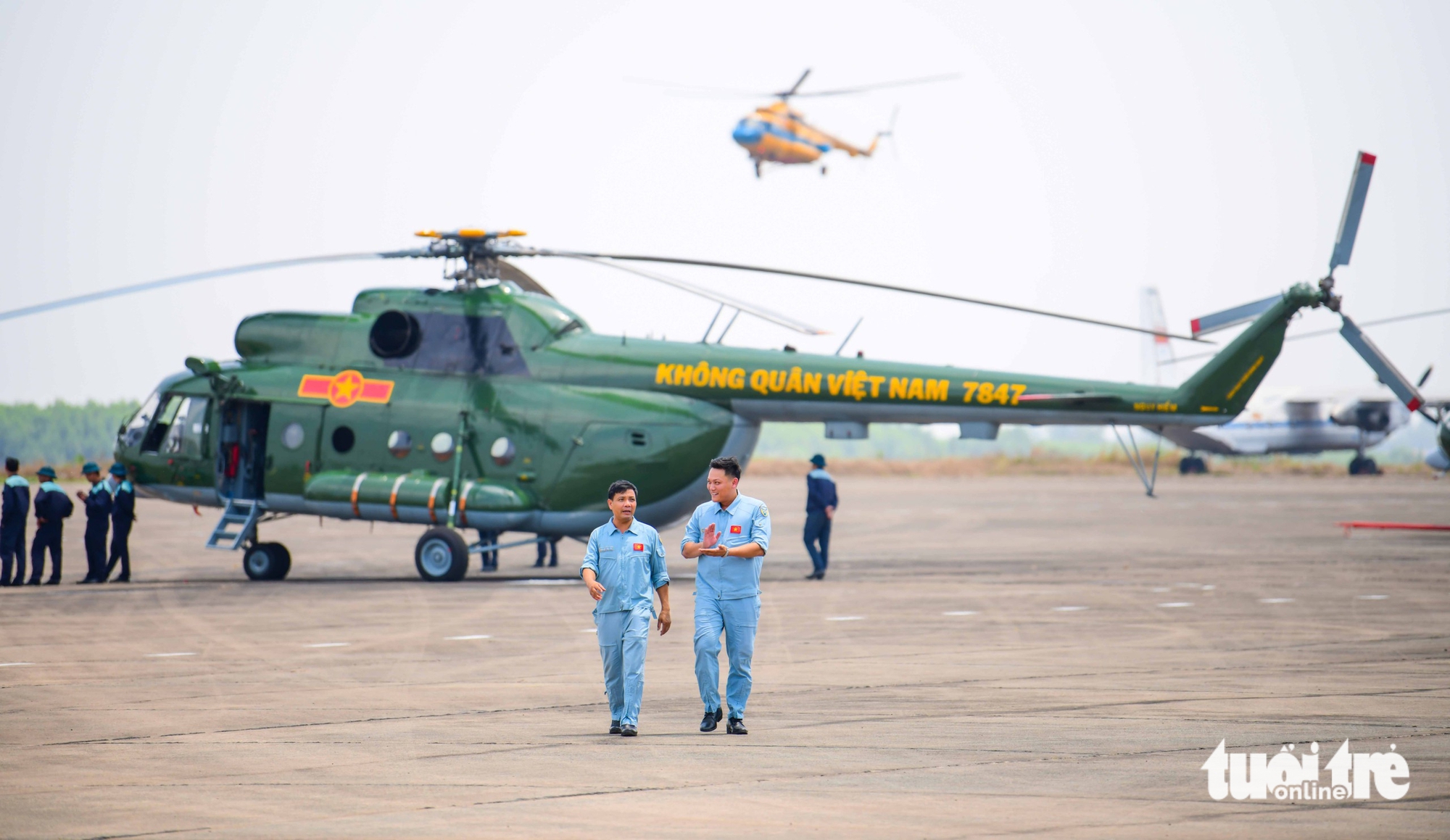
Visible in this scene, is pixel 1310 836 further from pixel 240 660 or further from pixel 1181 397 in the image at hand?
pixel 1181 397

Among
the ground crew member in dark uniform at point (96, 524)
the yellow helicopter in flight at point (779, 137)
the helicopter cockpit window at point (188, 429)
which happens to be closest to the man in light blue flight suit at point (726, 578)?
the ground crew member in dark uniform at point (96, 524)

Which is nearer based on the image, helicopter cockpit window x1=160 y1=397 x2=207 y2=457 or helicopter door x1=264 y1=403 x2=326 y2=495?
helicopter door x1=264 y1=403 x2=326 y2=495

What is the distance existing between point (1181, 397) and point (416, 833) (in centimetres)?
1646

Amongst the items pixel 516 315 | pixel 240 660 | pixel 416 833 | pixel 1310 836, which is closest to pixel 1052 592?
pixel 516 315

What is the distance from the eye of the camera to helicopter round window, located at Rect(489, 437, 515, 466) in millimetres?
20391

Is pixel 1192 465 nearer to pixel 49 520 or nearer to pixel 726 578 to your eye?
pixel 49 520

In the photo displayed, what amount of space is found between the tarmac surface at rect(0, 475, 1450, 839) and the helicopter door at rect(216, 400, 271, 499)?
56.7 inches

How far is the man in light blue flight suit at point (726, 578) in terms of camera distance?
9102 mm

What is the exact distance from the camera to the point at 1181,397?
20.5m

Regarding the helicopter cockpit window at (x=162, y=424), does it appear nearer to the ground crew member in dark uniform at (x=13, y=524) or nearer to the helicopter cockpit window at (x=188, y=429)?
the helicopter cockpit window at (x=188, y=429)

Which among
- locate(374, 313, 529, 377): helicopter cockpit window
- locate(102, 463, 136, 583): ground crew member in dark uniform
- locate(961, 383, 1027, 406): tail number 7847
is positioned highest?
locate(374, 313, 529, 377): helicopter cockpit window

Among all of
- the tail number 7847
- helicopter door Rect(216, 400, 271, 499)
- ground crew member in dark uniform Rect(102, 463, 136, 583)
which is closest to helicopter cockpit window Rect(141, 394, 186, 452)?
helicopter door Rect(216, 400, 271, 499)

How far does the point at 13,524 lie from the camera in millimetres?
19547

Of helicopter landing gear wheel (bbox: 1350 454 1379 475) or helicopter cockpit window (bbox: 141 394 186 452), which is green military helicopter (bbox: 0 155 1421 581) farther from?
helicopter landing gear wheel (bbox: 1350 454 1379 475)
